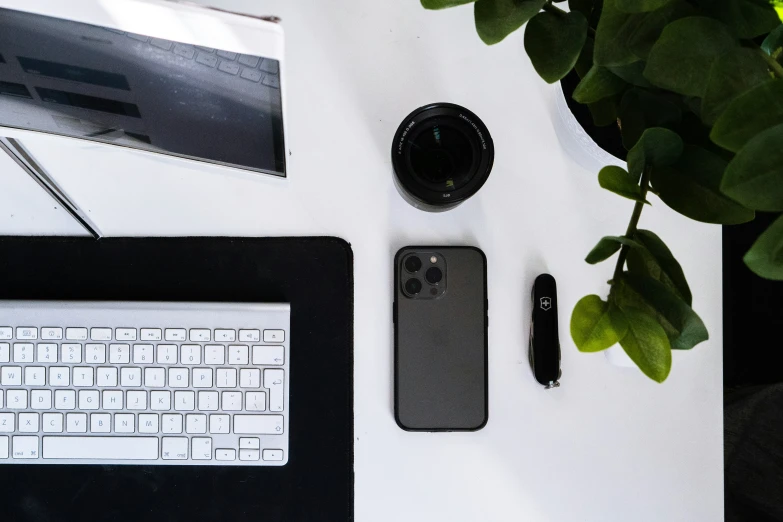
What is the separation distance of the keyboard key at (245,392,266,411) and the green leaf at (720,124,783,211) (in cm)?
48

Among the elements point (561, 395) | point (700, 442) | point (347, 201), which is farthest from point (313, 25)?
point (700, 442)

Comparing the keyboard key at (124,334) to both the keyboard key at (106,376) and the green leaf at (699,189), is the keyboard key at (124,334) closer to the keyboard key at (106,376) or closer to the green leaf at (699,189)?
the keyboard key at (106,376)

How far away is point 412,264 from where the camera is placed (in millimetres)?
671

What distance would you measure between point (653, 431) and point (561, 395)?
0.33ft

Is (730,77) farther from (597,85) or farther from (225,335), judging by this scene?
(225,335)

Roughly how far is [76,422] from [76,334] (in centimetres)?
9

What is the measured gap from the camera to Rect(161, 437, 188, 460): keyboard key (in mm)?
653

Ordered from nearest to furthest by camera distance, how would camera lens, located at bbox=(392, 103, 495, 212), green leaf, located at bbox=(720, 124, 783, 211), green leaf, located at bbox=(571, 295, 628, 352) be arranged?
green leaf, located at bbox=(720, 124, 783, 211) → green leaf, located at bbox=(571, 295, 628, 352) → camera lens, located at bbox=(392, 103, 495, 212)

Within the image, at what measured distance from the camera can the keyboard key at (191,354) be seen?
65 cm

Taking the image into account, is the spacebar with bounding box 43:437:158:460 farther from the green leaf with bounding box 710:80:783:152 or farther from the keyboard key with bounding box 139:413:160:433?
the green leaf with bounding box 710:80:783:152

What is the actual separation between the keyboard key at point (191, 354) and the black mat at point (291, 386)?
6 centimetres

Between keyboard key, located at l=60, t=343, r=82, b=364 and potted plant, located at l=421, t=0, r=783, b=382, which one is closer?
potted plant, located at l=421, t=0, r=783, b=382

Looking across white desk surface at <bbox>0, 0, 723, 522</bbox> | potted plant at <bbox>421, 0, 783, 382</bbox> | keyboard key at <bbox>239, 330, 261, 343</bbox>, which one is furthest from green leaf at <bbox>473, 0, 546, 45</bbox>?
keyboard key at <bbox>239, 330, 261, 343</bbox>

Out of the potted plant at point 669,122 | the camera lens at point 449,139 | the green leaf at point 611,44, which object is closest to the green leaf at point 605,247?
the potted plant at point 669,122
